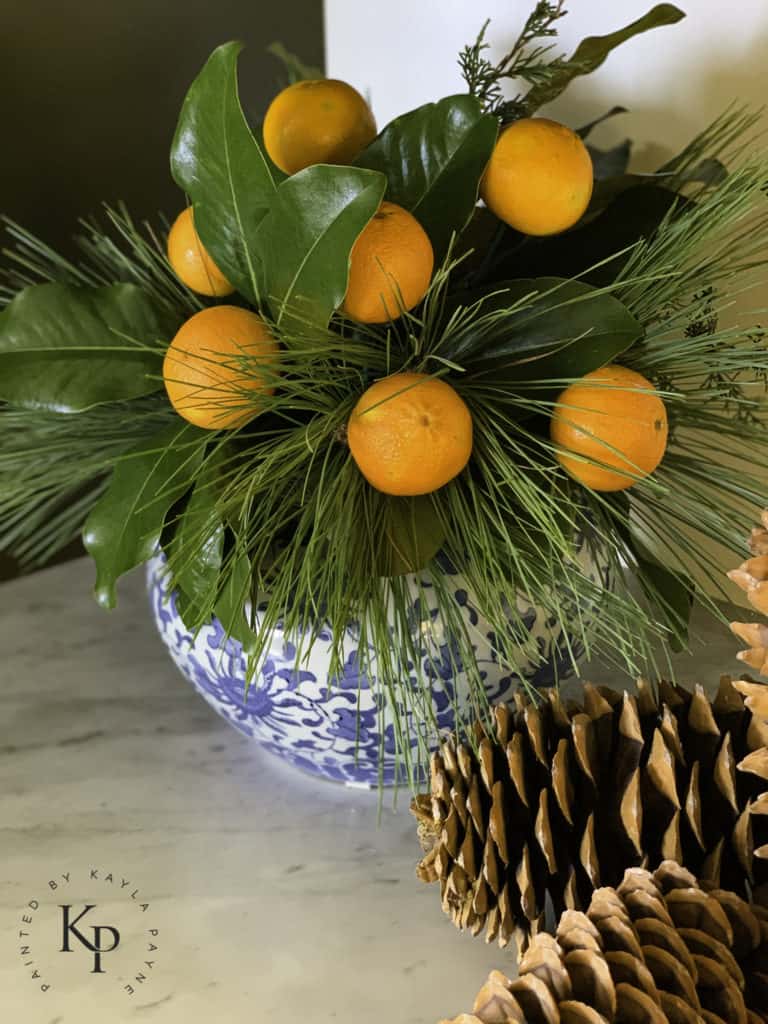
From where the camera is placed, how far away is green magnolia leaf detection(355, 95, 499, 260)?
1.42 ft

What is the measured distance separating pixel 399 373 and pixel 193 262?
0.12 meters

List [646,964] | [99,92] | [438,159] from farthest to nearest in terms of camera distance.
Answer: [99,92]
[438,159]
[646,964]

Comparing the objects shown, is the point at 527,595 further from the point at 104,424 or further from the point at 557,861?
the point at 104,424

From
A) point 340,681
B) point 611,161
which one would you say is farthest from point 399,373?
point 611,161

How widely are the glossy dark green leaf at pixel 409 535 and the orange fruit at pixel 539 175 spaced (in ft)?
0.44

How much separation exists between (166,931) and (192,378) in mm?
265

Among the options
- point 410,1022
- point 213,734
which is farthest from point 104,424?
point 410,1022

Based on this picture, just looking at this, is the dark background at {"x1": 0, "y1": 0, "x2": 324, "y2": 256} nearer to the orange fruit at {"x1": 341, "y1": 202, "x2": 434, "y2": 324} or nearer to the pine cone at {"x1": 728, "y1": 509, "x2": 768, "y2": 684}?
the orange fruit at {"x1": 341, "y1": 202, "x2": 434, "y2": 324}

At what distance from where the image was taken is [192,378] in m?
0.42

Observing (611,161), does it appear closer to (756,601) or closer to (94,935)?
(756,601)

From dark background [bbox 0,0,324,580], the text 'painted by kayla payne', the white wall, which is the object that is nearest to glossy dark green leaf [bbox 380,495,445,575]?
the text 'painted by kayla payne'

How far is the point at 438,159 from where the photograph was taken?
1.45ft

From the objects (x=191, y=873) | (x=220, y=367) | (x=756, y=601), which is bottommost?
(x=191, y=873)

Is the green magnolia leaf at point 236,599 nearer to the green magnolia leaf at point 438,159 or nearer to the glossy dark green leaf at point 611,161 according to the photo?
the green magnolia leaf at point 438,159
